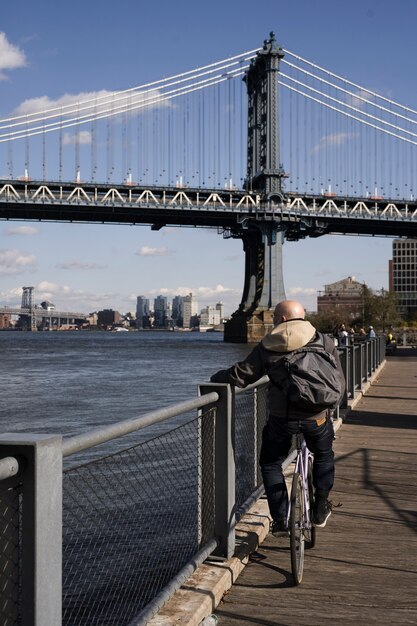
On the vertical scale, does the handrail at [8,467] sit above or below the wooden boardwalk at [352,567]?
above

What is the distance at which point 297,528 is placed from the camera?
454cm

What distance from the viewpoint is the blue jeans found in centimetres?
471

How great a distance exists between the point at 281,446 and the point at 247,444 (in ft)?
5.47

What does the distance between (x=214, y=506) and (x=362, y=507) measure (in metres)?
2.13

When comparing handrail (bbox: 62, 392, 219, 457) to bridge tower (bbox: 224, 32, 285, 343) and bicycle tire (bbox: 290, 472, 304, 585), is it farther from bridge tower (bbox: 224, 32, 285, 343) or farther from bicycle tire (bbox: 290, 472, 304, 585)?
bridge tower (bbox: 224, 32, 285, 343)

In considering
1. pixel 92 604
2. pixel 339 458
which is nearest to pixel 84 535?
pixel 92 604

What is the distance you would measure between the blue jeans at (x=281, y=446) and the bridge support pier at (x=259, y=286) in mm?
74157

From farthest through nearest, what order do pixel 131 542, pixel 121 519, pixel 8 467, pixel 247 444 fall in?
pixel 121 519
pixel 131 542
pixel 247 444
pixel 8 467

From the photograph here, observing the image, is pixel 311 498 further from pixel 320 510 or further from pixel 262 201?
pixel 262 201

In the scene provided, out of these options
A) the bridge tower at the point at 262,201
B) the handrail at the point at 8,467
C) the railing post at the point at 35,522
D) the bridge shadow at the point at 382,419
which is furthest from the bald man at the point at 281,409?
the bridge tower at the point at 262,201

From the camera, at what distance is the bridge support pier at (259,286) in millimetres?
81000

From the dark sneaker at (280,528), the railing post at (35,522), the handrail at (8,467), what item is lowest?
the dark sneaker at (280,528)

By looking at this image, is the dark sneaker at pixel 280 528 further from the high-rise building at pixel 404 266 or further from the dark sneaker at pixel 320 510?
the high-rise building at pixel 404 266

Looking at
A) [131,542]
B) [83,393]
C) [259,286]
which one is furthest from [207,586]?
[259,286]
